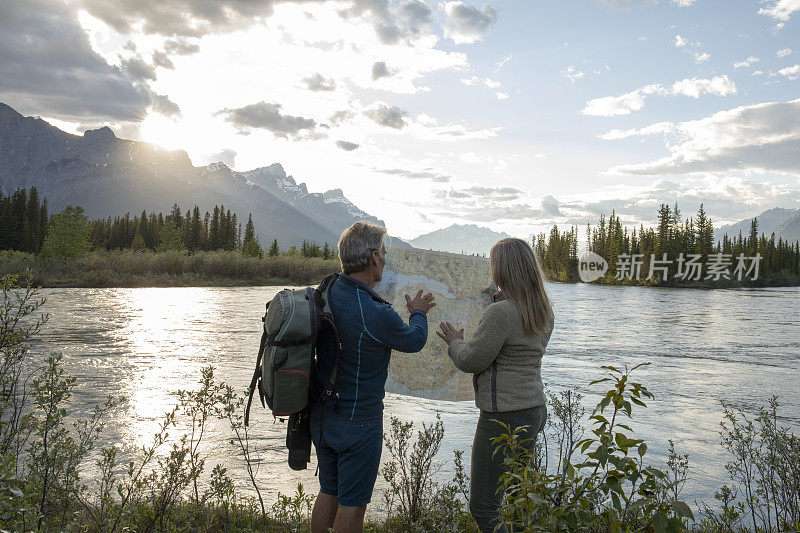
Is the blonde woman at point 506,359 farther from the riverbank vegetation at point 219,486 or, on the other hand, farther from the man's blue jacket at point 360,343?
the man's blue jacket at point 360,343

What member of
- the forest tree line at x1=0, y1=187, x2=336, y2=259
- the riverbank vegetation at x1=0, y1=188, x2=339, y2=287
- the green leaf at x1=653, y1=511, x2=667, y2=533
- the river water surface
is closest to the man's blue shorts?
the green leaf at x1=653, y1=511, x2=667, y2=533

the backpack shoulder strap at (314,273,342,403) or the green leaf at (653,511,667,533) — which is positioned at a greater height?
the backpack shoulder strap at (314,273,342,403)

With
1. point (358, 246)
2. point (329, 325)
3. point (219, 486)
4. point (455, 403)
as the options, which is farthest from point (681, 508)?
point (455, 403)

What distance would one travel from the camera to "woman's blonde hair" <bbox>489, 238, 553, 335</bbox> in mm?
3215

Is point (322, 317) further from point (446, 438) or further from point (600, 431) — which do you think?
point (446, 438)

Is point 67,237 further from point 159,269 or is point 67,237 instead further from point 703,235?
point 703,235

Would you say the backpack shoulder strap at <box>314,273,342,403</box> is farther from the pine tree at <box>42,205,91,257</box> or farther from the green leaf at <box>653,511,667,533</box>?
the pine tree at <box>42,205,91,257</box>

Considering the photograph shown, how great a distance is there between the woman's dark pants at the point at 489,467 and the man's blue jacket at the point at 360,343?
2.33 ft

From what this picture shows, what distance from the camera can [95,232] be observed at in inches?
3824

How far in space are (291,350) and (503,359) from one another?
1.33 metres

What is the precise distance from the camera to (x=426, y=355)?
4.15 metres

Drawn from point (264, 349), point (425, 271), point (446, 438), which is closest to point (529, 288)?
point (425, 271)


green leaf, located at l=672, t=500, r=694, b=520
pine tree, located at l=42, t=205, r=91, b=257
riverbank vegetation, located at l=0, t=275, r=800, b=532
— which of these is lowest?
riverbank vegetation, located at l=0, t=275, r=800, b=532

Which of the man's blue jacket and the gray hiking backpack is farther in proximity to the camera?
the man's blue jacket
